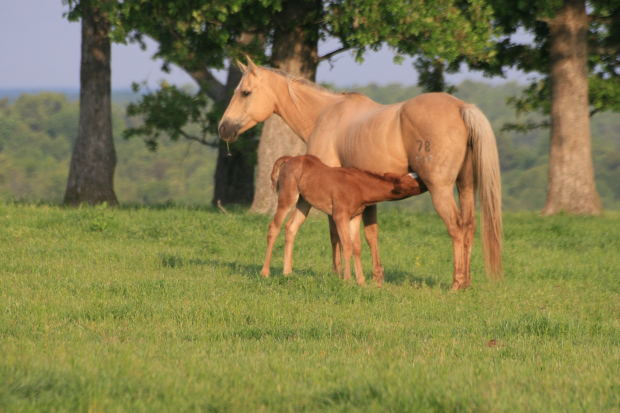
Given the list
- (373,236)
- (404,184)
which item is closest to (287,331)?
(404,184)

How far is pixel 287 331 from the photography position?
881 centimetres

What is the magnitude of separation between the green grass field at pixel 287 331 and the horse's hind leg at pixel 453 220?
0.27 meters

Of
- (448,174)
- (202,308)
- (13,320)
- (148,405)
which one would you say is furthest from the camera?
(448,174)

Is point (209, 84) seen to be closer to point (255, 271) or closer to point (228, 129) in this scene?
point (228, 129)

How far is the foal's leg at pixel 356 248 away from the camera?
11648mm

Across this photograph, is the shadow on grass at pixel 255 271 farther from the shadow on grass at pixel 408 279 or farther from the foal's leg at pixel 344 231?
the foal's leg at pixel 344 231

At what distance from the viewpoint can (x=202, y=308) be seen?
9812 millimetres

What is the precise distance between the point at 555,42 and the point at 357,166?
14.8 metres

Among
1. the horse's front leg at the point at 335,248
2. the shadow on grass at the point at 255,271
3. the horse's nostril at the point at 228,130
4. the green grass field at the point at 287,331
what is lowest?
the green grass field at the point at 287,331

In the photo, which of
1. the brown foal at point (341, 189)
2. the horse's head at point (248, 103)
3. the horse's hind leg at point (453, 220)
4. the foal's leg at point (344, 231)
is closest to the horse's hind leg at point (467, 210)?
the horse's hind leg at point (453, 220)

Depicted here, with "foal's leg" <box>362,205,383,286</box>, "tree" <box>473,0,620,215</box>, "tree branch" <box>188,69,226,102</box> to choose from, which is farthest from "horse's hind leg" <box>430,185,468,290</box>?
"tree branch" <box>188,69,226,102</box>

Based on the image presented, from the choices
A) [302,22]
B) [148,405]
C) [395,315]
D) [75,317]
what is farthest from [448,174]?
[302,22]

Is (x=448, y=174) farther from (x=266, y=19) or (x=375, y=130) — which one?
(x=266, y=19)

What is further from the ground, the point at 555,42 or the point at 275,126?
the point at 555,42
